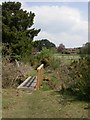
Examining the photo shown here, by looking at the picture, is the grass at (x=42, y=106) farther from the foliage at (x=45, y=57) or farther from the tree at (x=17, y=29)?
the tree at (x=17, y=29)

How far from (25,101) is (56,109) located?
156cm

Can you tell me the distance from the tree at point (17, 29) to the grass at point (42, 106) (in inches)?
852

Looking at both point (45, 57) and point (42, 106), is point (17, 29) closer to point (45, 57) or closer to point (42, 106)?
point (45, 57)

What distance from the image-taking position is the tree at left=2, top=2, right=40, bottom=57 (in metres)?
34.7

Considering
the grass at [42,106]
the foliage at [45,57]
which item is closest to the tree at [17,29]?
the foliage at [45,57]

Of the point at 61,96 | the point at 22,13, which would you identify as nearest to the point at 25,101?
the point at 61,96

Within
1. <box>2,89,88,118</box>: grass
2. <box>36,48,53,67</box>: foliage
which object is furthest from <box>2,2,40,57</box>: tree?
<box>2,89,88,118</box>: grass

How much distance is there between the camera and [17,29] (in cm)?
3778

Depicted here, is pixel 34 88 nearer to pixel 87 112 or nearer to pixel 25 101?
pixel 25 101

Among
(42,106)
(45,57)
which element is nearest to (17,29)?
(45,57)

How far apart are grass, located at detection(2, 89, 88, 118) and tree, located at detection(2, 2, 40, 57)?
71.0 ft

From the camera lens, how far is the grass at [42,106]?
835 cm

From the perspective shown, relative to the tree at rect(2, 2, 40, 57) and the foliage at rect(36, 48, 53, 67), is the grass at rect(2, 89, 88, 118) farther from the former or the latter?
the tree at rect(2, 2, 40, 57)

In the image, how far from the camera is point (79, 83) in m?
11.2
